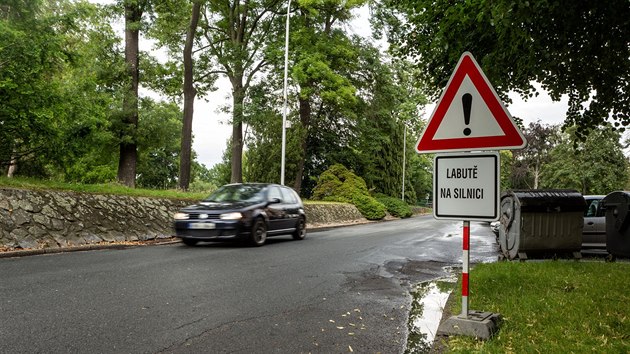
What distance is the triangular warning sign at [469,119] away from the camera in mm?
4129

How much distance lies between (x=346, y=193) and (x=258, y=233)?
19469mm

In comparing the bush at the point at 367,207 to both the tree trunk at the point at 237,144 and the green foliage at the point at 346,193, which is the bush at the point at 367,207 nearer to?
the green foliage at the point at 346,193

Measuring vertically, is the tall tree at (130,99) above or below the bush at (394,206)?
above

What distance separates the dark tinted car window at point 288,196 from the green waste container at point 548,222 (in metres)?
6.78

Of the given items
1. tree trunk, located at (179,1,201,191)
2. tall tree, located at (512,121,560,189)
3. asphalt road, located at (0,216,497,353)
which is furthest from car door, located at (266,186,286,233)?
tall tree, located at (512,121,560,189)

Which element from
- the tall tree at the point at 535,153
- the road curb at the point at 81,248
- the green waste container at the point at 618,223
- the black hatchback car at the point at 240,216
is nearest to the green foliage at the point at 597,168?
the tall tree at the point at 535,153

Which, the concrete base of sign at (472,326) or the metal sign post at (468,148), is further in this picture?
the concrete base of sign at (472,326)

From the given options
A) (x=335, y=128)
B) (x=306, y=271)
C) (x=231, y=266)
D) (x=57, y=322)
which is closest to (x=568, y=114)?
(x=306, y=271)

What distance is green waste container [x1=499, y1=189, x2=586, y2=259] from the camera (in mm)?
9664

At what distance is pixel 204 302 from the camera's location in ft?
19.0

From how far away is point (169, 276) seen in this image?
7383 mm

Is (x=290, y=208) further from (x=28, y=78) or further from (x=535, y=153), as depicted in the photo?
(x=535, y=153)

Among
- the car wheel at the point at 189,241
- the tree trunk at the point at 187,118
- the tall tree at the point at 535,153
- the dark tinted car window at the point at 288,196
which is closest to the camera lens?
the car wheel at the point at 189,241

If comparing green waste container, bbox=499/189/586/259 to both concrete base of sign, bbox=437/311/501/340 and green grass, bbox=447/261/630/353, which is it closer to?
green grass, bbox=447/261/630/353
